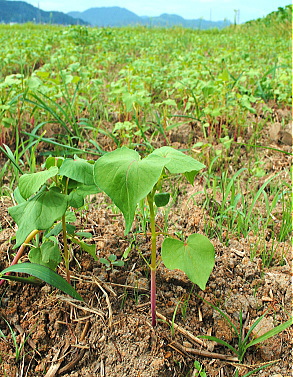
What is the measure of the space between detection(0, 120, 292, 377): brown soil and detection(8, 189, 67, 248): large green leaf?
339 millimetres

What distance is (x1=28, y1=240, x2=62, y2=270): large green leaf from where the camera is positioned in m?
1.03

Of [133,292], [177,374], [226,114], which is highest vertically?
[226,114]

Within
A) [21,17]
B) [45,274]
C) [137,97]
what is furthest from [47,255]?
[21,17]

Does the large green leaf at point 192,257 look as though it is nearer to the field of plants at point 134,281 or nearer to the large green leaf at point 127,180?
the field of plants at point 134,281

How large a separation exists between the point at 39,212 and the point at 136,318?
0.47 metres

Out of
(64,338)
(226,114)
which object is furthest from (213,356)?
(226,114)

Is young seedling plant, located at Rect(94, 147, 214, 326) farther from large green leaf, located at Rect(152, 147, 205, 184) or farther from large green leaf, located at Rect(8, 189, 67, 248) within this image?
large green leaf, located at Rect(8, 189, 67, 248)

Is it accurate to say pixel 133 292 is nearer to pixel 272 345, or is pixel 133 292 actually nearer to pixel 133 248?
pixel 133 248

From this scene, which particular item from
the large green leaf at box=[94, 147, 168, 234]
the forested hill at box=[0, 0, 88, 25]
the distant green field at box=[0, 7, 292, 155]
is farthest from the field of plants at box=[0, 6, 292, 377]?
the forested hill at box=[0, 0, 88, 25]

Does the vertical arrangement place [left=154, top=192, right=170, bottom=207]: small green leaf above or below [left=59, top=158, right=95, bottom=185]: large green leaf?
below

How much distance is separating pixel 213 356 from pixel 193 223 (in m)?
0.60

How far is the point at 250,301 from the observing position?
1.21 m

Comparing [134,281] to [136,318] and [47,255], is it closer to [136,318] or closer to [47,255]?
[136,318]

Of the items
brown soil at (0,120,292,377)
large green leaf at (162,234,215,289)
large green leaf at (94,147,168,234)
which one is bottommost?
brown soil at (0,120,292,377)
